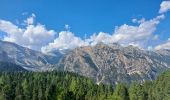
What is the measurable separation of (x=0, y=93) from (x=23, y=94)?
68.0 feet

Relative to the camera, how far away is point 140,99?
191m

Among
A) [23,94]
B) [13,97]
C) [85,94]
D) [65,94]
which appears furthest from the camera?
[85,94]

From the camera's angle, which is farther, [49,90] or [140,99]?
[140,99]

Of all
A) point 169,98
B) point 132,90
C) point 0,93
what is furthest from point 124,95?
point 0,93

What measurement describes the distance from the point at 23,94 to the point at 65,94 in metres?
30.5

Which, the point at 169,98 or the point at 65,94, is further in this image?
the point at 169,98

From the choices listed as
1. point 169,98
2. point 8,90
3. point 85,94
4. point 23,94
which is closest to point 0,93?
point 8,90

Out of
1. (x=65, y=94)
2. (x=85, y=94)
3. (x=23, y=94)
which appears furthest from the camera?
(x=85, y=94)

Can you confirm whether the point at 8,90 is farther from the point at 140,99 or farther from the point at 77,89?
the point at 140,99

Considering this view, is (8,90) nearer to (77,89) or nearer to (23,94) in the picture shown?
(23,94)

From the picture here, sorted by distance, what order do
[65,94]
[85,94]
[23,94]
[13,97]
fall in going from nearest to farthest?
[65,94], [13,97], [23,94], [85,94]

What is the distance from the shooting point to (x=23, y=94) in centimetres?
17700

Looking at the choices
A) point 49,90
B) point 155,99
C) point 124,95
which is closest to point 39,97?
point 49,90

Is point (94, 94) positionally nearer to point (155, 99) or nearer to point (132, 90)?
point (132, 90)
